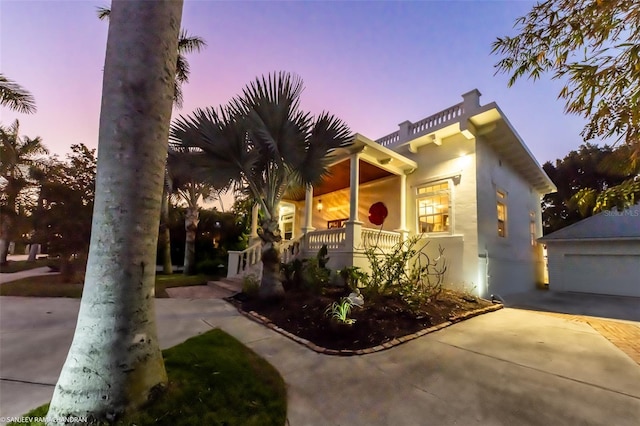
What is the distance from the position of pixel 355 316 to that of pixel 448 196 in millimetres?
5442

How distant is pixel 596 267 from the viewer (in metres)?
9.34

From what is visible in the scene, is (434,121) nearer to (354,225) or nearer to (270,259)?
(354,225)

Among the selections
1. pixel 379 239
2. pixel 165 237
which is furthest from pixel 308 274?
pixel 165 237

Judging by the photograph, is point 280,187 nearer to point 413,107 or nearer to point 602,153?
point 413,107

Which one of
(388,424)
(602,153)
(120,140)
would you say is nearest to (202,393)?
(388,424)

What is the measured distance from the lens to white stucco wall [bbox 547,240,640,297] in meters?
8.65

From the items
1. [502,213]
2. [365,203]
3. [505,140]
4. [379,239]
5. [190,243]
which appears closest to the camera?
[379,239]

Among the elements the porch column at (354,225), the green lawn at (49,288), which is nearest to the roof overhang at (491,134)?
the porch column at (354,225)

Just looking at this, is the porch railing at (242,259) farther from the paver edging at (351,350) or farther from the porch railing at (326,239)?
the paver edging at (351,350)

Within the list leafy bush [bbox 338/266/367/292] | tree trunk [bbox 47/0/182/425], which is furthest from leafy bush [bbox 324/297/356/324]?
tree trunk [bbox 47/0/182/425]

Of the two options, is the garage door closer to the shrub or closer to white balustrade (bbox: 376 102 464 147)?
white balustrade (bbox: 376 102 464 147)

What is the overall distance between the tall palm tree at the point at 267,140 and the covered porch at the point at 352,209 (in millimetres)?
871

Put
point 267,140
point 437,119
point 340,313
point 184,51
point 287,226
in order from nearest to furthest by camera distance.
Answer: point 340,313 → point 267,140 → point 437,119 → point 184,51 → point 287,226

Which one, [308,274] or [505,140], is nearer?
[308,274]
